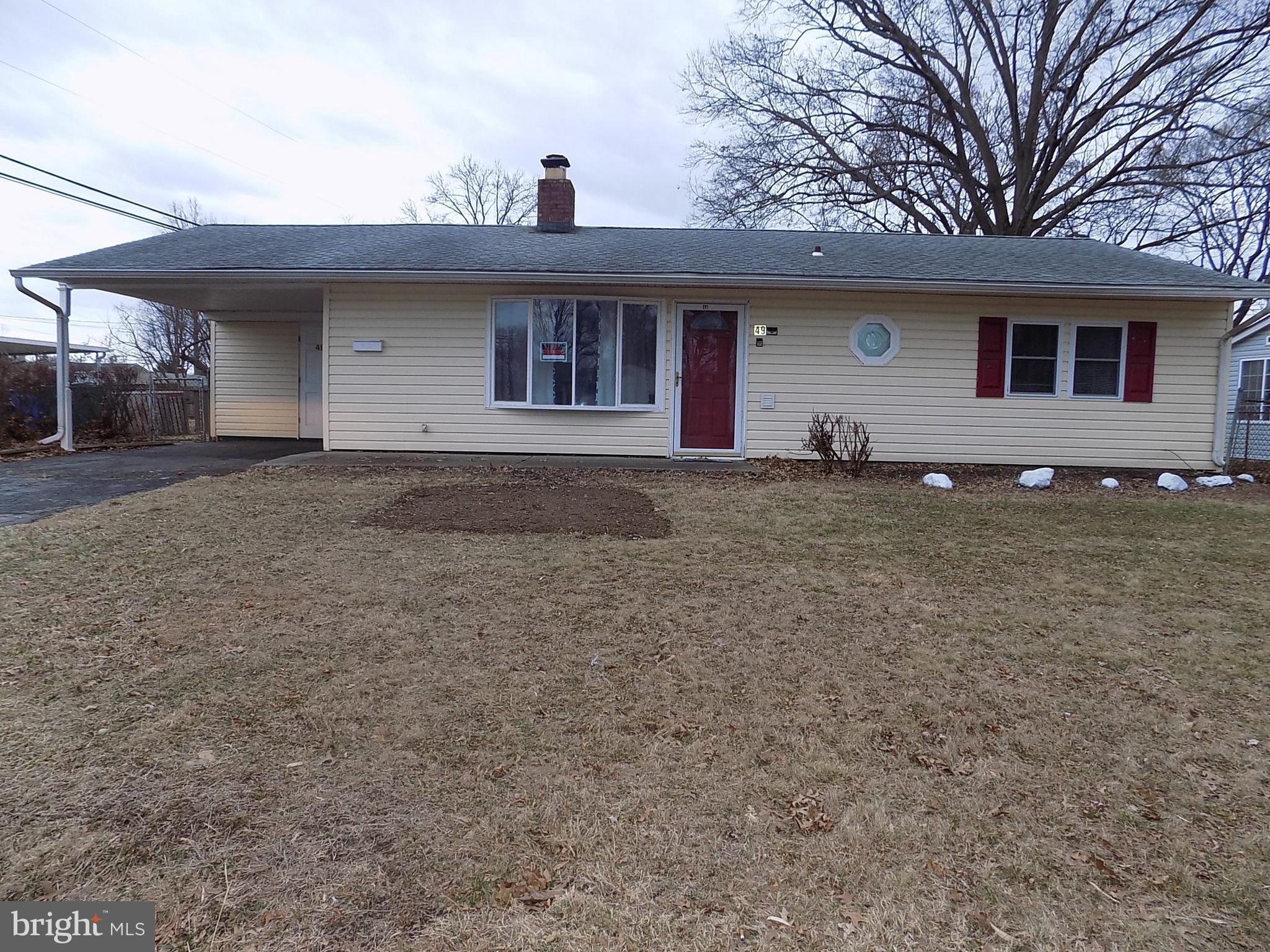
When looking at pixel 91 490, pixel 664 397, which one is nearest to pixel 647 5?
pixel 664 397

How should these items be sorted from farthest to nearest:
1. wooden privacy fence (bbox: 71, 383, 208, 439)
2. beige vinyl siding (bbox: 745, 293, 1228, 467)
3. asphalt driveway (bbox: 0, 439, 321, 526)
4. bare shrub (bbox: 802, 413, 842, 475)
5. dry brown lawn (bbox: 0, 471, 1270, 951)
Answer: wooden privacy fence (bbox: 71, 383, 208, 439) < beige vinyl siding (bbox: 745, 293, 1228, 467) < bare shrub (bbox: 802, 413, 842, 475) < asphalt driveway (bbox: 0, 439, 321, 526) < dry brown lawn (bbox: 0, 471, 1270, 951)

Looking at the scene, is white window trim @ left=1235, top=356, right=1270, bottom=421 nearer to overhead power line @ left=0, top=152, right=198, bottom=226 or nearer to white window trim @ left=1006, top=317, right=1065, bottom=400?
white window trim @ left=1006, top=317, right=1065, bottom=400

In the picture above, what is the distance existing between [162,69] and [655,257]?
15389 mm

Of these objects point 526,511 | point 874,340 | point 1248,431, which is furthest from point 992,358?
point 526,511

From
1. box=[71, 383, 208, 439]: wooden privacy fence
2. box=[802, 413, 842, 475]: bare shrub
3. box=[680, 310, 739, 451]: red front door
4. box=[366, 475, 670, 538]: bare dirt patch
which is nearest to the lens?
box=[366, 475, 670, 538]: bare dirt patch

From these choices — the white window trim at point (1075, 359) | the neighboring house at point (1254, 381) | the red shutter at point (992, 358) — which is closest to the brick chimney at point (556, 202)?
the red shutter at point (992, 358)

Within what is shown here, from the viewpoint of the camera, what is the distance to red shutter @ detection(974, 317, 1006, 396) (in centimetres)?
1015

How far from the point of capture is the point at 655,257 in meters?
10.5

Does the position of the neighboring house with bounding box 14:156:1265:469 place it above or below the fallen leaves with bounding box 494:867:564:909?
above

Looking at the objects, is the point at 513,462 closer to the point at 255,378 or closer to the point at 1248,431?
the point at 255,378

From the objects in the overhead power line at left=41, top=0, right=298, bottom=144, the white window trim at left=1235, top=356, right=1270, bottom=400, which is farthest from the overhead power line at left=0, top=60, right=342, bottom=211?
the white window trim at left=1235, top=356, right=1270, bottom=400

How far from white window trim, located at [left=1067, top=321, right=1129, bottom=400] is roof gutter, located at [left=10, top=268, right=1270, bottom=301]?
61cm

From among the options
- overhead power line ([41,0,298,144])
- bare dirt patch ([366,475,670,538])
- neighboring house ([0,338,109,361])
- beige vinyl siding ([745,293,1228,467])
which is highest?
overhead power line ([41,0,298,144])

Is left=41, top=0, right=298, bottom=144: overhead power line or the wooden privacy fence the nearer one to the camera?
the wooden privacy fence
